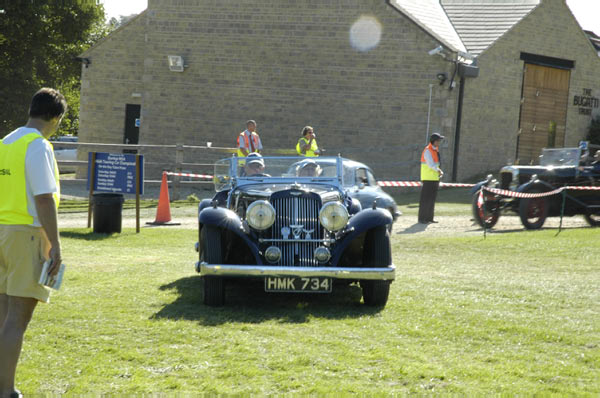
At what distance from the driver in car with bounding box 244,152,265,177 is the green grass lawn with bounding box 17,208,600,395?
4.26 ft

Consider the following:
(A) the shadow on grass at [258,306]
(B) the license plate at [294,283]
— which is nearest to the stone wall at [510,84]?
(A) the shadow on grass at [258,306]

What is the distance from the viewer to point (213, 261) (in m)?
7.06

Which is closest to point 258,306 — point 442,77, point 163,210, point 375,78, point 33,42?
point 163,210

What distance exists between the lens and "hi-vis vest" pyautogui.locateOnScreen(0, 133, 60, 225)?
435cm

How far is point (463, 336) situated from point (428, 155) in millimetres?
9629

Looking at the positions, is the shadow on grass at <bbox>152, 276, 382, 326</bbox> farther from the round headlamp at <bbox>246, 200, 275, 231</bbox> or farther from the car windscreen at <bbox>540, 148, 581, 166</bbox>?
the car windscreen at <bbox>540, 148, 581, 166</bbox>

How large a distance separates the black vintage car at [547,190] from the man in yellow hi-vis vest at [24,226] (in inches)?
425

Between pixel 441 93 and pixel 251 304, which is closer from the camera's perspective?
pixel 251 304

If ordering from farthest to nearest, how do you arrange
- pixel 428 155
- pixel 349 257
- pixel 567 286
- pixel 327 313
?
pixel 428 155, pixel 567 286, pixel 349 257, pixel 327 313

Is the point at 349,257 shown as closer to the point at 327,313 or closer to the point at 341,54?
the point at 327,313

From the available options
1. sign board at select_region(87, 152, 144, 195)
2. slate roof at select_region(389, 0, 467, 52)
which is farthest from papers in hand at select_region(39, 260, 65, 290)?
slate roof at select_region(389, 0, 467, 52)

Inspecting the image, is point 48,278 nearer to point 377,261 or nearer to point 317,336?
point 317,336

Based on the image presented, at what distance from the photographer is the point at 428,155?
1535cm

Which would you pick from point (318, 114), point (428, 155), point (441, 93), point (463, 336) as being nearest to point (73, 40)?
point (318, 114)
